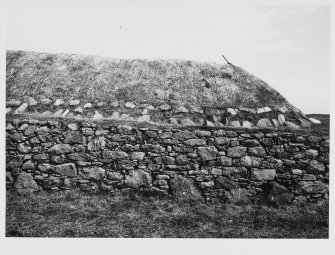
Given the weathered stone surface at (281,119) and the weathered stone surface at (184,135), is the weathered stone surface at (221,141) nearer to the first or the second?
the weathered stone surface at (184,135)

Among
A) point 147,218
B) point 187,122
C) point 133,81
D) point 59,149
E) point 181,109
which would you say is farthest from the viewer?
point 133,81

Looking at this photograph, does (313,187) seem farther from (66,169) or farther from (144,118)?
(66,169)

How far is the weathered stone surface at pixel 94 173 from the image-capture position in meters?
5.63

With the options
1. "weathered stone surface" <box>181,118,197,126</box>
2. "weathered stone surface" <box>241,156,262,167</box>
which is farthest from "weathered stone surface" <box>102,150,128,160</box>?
"weathered stone surface" <box>241,156,262,167</box>

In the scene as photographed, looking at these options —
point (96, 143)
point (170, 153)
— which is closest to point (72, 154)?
point (96, 143)

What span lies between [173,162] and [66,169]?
2.08 metres

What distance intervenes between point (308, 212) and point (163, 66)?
13.5 ft

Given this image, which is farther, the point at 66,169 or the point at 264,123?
the point at 264,123

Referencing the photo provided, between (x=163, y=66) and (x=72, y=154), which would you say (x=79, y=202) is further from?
(x=163, y=66)

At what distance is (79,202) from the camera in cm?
539

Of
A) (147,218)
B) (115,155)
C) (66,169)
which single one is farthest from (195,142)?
(66,169)

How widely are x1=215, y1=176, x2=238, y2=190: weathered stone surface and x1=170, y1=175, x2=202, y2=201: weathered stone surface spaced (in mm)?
409

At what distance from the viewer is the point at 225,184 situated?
5.62 meters

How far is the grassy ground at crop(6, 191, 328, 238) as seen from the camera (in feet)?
16.3
